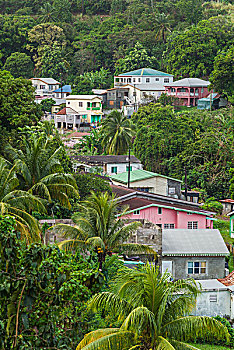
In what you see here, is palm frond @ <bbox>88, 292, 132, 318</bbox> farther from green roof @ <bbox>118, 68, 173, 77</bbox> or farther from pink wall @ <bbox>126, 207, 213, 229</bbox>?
green roof @ <bbox>118, 68, 173, 77</bbox>

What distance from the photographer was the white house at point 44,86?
8281 centimetres

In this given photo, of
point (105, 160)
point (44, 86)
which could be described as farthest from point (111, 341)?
point (44, 86)

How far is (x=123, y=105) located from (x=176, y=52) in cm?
940

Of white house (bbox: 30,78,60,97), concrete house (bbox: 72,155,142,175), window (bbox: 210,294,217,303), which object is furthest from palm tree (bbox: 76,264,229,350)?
white house (bbox: 30,78,60,97)

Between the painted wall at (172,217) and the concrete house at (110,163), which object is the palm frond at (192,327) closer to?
the painted wall at (172,217)

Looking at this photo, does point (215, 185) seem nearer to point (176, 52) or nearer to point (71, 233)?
point (71, 233)

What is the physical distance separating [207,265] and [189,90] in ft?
→ 153

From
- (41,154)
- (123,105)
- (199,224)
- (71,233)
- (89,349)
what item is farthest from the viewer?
(123,105)

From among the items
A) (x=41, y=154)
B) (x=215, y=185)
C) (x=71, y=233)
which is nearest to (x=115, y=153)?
(x=215, y=185)

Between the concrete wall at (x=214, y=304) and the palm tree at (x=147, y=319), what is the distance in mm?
8198

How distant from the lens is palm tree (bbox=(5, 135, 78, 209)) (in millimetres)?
23984

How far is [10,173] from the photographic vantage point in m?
22.2

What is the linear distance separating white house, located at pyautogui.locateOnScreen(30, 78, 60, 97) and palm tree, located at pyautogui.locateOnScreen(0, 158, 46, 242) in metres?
61.1

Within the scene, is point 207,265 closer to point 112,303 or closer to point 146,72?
point 112,303
